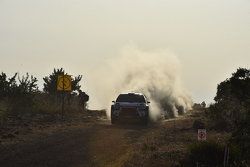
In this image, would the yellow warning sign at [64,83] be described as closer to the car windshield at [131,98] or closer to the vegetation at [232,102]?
the car windshield at [131,98]

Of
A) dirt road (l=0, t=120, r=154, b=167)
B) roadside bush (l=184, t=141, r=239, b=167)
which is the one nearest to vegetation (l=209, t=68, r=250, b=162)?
dirt road (l=0, t=120, r=154, b=167)

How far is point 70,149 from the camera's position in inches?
810

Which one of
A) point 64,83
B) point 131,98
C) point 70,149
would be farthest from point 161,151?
point 64,83

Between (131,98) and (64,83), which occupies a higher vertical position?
(64,83)

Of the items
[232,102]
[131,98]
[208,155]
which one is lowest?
[208,155]

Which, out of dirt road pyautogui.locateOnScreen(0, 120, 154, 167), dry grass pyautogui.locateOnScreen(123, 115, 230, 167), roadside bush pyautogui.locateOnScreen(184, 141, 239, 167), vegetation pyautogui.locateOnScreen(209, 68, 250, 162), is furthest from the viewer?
vegetation pyautogui.locateOnScreen(209, 68, 250, 162)

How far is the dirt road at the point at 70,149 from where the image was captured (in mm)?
17531

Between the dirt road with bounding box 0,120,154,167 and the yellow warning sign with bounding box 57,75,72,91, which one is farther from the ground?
the yellow warning sign with bounding box 57,75,72,91

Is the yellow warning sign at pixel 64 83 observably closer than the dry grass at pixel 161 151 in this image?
No

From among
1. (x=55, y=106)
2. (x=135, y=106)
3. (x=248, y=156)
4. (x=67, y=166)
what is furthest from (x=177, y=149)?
(x=55, y=106)

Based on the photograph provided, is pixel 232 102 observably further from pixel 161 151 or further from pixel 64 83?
pixel 64 83

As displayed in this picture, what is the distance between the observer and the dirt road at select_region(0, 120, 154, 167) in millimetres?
17531

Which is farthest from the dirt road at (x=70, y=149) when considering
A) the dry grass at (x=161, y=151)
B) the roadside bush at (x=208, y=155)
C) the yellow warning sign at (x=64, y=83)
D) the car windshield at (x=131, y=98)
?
the yellow warning sign at (x=64, y=83)

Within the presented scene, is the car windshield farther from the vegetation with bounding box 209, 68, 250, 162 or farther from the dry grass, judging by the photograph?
the dry grass
